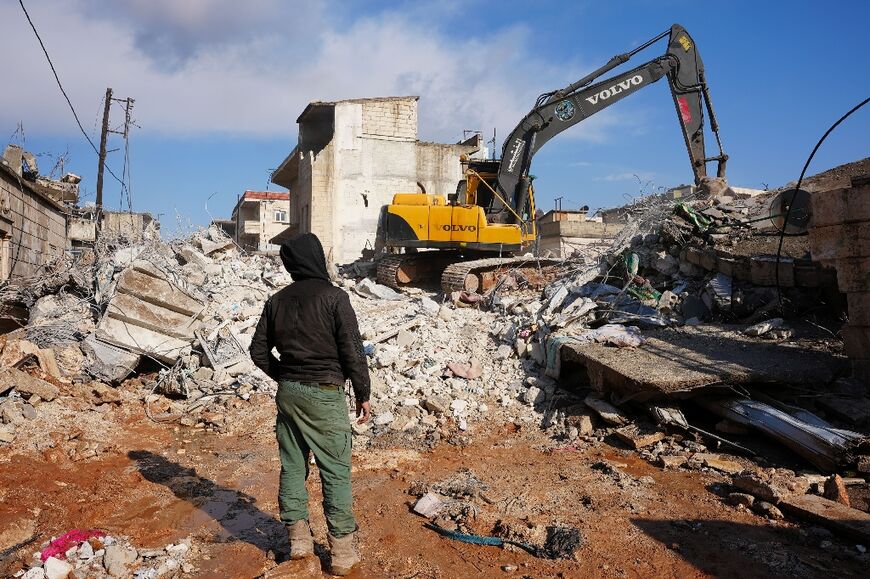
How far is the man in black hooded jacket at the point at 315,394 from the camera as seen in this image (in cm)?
314

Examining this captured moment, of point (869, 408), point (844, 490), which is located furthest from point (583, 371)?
point (844, 490)

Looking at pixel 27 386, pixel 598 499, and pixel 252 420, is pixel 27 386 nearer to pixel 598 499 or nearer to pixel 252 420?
pixel 252 420

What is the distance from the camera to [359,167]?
2014cm

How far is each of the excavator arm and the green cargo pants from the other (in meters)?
9.91

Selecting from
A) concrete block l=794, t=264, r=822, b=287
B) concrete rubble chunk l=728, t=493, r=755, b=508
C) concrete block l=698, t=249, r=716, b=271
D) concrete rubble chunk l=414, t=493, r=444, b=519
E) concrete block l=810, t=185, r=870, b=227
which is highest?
concrete block l=810, t=185, r=870, b=227

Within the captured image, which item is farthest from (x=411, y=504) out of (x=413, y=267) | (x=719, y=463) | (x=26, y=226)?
(x=26, y=226)

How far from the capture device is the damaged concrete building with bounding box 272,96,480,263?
786 inches

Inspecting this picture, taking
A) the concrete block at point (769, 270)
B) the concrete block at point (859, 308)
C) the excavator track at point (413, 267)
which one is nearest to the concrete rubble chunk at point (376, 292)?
the excavator track at point (413, 267)

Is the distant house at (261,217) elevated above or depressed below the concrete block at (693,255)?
above

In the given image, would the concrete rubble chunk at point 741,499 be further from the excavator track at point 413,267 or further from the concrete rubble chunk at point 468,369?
the excavator track at point 413,267

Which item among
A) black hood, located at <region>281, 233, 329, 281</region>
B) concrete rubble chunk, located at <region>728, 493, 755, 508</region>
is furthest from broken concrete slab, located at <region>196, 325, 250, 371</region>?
concrete rubble chunk, located at <region>728, 493, 755, 508</region>

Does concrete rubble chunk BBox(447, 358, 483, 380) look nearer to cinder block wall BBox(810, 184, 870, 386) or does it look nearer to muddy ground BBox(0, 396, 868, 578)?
muddy ground BBox(0, 396, 868, 578)

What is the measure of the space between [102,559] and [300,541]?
1093mm

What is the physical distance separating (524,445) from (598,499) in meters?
1.54
